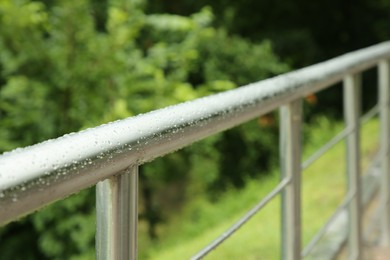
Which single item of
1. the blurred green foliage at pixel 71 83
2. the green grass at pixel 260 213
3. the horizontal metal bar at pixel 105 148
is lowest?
the green grass at pixel 260 213

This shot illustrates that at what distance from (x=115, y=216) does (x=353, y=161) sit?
2045 millimetres

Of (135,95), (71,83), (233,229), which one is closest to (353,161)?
(233,229)

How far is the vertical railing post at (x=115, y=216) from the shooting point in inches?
41.2

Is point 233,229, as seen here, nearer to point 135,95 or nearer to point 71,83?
point 71,83

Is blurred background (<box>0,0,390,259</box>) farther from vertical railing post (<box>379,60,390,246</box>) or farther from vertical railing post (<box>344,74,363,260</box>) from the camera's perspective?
vertical railing post (<box>344,74,363,260</box>)

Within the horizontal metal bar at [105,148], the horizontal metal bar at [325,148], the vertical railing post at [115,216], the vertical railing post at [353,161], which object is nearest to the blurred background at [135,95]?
the vertical railing post at [353,161]

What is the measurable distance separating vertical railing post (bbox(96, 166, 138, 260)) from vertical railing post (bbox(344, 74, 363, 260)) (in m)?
1.95

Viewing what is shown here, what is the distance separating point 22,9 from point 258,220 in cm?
220

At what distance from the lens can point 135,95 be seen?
21.5 ft

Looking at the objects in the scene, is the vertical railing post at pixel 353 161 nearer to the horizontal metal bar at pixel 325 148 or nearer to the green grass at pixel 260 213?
the horizontal metal bar at pixel 325 148

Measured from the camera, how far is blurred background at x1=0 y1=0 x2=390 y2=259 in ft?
20.1

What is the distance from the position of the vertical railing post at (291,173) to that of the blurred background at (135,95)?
2.38m

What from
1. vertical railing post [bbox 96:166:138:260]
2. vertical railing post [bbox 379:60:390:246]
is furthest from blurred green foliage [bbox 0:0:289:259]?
vertical railing post [bbox 96:166:138:260]

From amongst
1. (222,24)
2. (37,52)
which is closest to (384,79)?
(37,52)
